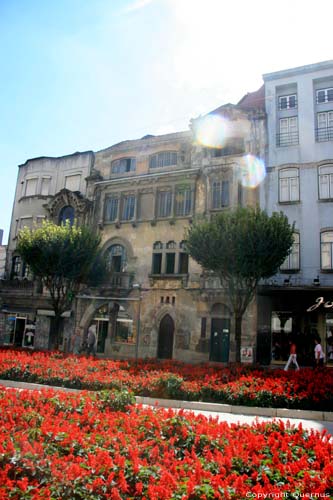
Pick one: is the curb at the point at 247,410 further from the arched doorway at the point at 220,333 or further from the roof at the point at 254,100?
the roof at the point at 254,100

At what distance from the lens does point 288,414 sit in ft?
37.5

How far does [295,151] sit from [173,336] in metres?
14.0

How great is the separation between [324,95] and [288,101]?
7.26 ft

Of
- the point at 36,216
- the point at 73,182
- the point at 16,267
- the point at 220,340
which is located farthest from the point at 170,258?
the point at 16,267

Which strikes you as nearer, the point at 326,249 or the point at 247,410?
the point at 247,410

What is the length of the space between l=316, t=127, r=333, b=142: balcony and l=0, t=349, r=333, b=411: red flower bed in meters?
15.8

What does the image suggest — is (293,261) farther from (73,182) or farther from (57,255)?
(73,182)

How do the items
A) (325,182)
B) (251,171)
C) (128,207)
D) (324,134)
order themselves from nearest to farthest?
(325,182) → (324,134) → (251,171) → (128,207)

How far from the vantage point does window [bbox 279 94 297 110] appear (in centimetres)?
2739

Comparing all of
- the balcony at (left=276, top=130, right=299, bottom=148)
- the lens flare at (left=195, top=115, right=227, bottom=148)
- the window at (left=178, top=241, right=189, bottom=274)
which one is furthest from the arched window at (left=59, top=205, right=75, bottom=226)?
the balcony at (left=276, top=130, right=299, bottom=148)

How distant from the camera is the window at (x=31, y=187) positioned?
3728cm

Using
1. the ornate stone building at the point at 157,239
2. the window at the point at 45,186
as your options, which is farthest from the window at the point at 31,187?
the ornate stone building at the point at 157,239

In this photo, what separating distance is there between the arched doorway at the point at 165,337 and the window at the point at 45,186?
54.4 feet

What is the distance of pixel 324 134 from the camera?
25.9 metres
